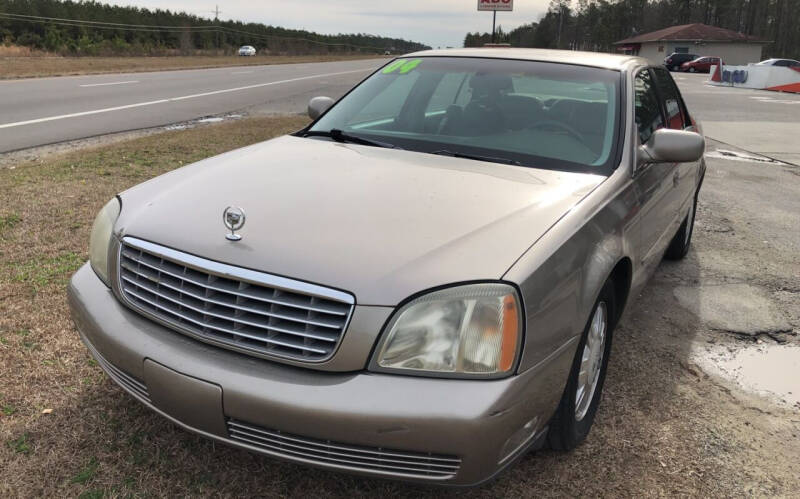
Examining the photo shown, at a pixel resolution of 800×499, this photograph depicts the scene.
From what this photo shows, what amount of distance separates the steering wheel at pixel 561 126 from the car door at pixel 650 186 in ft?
0.98

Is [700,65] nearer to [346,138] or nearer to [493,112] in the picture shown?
[493,112]

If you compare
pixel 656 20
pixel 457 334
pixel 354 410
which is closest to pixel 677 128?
pixel 457 334

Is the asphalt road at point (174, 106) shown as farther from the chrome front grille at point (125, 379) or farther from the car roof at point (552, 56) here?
the chrome front grille at point (125, 379)

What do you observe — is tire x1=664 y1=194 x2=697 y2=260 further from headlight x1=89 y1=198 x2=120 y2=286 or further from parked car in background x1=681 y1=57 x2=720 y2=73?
parked car in background x1=681 y1=57 x2=720 y2=73

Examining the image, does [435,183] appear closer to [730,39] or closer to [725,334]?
[725,334]

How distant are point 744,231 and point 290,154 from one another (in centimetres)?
464

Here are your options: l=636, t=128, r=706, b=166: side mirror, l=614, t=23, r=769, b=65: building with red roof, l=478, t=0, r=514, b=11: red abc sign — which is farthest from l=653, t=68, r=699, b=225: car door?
l=614, t=23, r=769, b=65: building with red roof

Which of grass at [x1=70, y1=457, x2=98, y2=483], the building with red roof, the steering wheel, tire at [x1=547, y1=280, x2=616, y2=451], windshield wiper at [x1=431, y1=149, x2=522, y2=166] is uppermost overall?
the building with red roof

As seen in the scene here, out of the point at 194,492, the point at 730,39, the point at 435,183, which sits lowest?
the point at 194,492

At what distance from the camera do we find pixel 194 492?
2.25 meters

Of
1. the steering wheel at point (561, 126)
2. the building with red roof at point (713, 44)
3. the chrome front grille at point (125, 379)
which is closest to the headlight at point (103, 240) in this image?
the chrome front grille at point (125, 379)

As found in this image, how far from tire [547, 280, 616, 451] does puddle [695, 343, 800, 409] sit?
0.95 m

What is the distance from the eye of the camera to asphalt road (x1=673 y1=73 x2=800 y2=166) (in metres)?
11.2

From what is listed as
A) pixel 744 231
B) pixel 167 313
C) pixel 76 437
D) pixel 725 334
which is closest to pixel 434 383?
pixel 167 313
